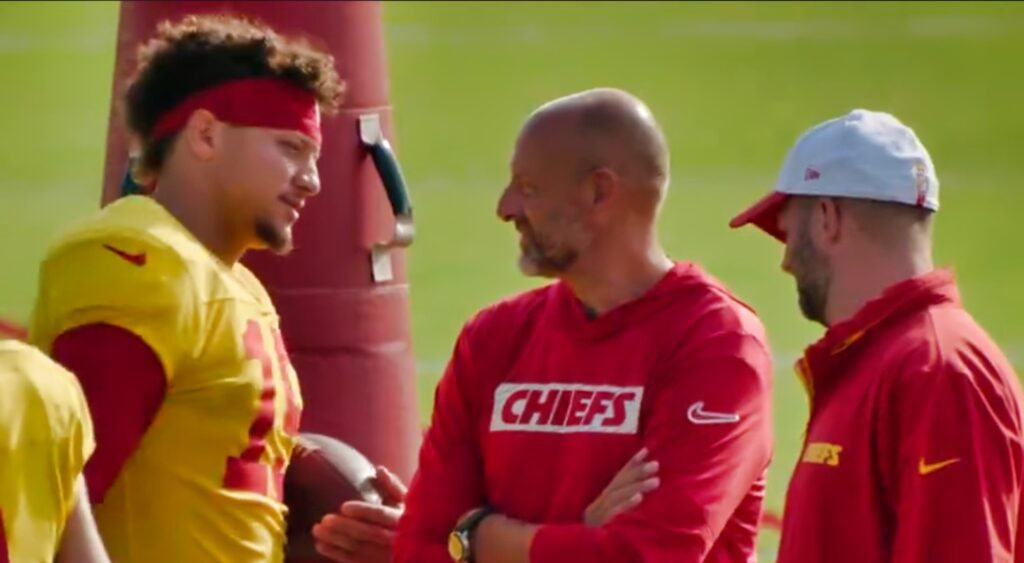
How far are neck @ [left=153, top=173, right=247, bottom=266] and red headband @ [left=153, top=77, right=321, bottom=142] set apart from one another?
4.1 inches

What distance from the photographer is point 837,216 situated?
3.36m

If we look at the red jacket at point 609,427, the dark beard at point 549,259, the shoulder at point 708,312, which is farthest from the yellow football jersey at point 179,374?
the shoulder at point 708,312

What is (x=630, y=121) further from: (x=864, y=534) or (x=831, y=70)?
(x=831, y=70)

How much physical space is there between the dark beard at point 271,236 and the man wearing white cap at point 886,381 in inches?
33.9

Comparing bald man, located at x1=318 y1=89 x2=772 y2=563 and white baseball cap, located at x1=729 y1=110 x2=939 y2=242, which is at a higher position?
white baseball cap, located at x1=729 y1=110 x2=939 y2=242

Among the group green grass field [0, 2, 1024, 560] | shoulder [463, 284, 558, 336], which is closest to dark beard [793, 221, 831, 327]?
shoulder [463, 284, 558, 336]

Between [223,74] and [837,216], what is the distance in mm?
1166

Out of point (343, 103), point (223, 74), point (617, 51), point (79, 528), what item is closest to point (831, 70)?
point (617, 51)

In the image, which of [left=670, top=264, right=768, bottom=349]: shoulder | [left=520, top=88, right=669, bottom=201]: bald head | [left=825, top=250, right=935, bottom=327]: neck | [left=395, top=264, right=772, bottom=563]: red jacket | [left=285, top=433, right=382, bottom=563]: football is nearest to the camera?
[left=825, top=250, right=935, bottom=327]: neck

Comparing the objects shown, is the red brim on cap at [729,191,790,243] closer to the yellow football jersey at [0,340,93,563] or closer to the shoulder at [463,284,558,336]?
the shoulder at [463,284,558,336]

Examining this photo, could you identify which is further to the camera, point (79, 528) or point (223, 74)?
point (223, 74)

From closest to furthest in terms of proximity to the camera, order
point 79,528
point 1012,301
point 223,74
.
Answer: point 79,528
point 223,74
point 1012,301

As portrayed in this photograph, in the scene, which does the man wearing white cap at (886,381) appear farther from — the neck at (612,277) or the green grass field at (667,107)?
the green grass field at (667,107)

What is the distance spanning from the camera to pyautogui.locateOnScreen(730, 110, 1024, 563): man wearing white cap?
10.1 feet
